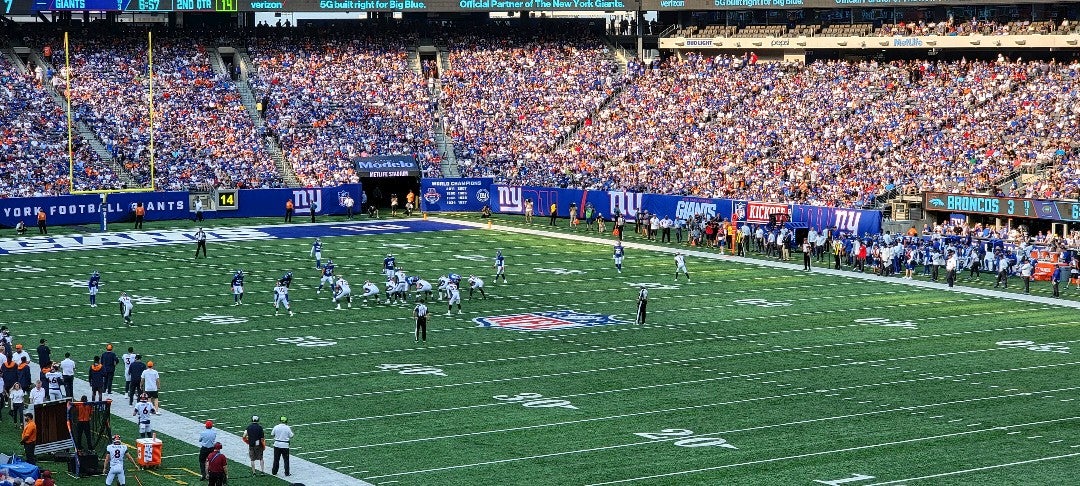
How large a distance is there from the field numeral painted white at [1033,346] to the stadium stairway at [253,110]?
117 ft

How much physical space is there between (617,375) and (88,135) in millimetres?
37854

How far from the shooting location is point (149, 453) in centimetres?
2203

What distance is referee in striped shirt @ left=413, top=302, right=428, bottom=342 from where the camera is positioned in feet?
106

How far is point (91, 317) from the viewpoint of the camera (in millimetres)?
35562

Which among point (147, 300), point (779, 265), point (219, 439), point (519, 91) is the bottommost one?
point (219, 439)

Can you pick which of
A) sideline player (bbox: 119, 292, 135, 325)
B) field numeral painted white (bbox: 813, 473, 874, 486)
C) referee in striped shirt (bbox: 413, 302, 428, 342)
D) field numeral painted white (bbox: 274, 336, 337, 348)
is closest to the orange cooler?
field numeral painted white (bbox: 813, 473, 874, 486)

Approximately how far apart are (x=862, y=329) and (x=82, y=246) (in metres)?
26.4

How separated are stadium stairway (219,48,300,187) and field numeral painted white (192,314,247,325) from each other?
2682 cm

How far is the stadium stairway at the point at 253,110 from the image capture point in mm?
62875

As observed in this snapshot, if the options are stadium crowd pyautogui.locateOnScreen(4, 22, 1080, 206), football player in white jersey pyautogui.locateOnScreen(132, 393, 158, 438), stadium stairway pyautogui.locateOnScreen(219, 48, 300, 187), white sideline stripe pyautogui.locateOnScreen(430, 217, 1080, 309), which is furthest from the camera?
stadium stairway pyautogui.locateOnScreen(219, 48, 300, 187)

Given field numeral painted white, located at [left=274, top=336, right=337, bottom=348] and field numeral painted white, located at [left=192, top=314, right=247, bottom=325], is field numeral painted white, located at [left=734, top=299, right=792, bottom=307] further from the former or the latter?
field numeral painted white, located at [left=192, top=314, right=247, bottom=325]

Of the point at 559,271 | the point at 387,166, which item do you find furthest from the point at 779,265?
the point at 387,166

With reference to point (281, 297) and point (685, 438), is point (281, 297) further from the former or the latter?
point (685, 438)

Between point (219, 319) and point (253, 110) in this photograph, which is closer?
point (219, 319)
